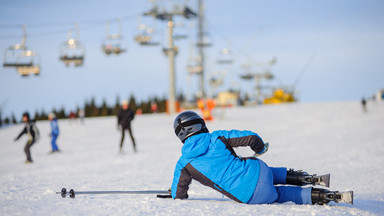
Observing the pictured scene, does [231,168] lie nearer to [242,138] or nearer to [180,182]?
[242,138]

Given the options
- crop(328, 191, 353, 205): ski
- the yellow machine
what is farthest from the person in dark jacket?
the yellow machine

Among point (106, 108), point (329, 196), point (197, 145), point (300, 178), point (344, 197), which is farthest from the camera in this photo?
point (106, 108)

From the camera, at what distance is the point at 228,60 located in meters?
52.6

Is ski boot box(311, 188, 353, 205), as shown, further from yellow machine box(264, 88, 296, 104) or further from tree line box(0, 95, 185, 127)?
tree line box(0, 95, 185, 127)

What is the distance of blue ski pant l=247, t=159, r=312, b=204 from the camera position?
14.1 feet

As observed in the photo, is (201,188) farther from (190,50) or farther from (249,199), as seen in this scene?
(190,50)

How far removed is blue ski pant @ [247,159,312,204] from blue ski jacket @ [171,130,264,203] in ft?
0.20

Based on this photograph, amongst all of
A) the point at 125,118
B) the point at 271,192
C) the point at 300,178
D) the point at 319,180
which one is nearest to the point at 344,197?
the point at 319,180

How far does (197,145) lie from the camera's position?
4.34 metres

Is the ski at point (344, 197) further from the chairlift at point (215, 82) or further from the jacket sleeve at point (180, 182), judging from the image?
the chairlift at point (215, 82)

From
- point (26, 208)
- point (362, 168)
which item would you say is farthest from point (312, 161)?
point (26, 208)

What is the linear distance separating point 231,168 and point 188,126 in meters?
0.64

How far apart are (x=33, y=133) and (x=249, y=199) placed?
989 centimetres

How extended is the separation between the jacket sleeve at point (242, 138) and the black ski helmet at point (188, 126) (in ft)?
0.83
